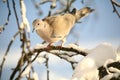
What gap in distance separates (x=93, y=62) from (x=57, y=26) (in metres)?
0.57

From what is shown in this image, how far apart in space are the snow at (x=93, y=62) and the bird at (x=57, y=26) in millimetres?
470

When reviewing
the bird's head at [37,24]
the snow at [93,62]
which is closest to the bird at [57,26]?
the bird's head at [37,24]

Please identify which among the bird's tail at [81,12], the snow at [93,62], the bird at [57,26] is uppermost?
the snow at [93,62]

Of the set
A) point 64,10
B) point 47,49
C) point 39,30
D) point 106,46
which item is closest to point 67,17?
point 64,10

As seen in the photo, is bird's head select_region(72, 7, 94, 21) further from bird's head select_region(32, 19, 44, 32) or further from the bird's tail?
bird's head select_region(32, 19, 44, 32)

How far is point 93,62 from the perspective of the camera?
0.74 metres

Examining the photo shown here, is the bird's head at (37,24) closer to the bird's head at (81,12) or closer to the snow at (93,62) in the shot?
the bird's head at (81,12)

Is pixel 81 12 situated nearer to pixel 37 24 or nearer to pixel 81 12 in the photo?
pixel 81 12

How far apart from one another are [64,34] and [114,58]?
55 cm

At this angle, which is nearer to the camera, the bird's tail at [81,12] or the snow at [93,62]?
the snow at [93,62]

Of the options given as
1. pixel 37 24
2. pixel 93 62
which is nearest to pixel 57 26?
pixel 37 24

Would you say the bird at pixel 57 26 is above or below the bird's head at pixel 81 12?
below

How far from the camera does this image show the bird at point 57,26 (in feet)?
4.09

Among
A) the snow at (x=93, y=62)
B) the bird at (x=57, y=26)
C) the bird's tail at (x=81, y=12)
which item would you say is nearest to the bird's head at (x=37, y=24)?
the bird at (x=57, y=26)
